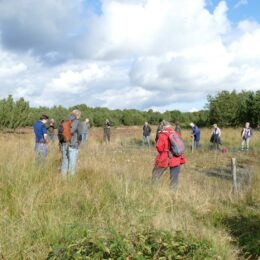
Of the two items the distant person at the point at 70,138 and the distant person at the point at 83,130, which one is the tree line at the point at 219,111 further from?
the distant person at the point at 70,138

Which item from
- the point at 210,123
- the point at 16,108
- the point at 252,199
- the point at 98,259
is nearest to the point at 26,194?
the point at 98,259

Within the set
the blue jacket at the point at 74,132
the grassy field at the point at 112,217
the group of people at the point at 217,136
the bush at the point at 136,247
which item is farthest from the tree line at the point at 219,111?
the bush at the point at 136,247

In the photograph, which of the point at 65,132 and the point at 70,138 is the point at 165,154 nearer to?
the point at 70,138

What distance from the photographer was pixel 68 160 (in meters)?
8.75

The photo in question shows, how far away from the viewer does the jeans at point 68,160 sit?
7.26 meters

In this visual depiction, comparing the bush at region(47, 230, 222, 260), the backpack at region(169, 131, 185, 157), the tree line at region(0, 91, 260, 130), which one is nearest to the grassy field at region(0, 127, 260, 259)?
the bush at region(47, 230, 222, 260)

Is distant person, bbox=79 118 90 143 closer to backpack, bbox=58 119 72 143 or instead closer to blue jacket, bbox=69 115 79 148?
blue jacket, bbox=69 115 79 148

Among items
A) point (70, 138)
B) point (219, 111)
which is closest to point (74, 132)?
point (70, 138)

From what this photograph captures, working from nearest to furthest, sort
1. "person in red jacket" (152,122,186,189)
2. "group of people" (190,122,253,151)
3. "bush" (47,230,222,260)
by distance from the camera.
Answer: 1. "bush" (47,230,222,260)
2. "person in red jacket" (152,122,186,189)
3. "group of people" (190,122,253,151)

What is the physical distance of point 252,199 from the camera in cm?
849

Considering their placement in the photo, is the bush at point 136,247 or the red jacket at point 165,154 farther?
the red jacket at point 165,154

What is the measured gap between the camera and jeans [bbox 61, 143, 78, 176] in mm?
7263

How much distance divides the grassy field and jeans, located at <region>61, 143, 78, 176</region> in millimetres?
162

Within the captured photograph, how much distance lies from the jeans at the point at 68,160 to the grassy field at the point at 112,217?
0.16 m
